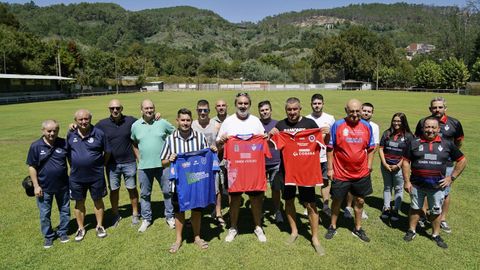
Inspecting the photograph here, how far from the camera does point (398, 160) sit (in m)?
5.98

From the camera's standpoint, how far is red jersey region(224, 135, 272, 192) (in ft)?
17.2

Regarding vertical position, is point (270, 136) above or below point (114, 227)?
above

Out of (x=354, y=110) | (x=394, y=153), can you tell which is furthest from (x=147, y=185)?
(x=394, y=153)

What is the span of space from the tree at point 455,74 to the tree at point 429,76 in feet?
4.25

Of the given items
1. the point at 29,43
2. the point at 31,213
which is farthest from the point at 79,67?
the point at 31,213

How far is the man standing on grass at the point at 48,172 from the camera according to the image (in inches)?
204

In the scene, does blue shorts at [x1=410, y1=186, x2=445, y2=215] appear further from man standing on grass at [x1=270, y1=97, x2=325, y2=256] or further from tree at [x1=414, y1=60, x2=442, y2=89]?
tree at [x1=414, y1=60, x2=442, y2=89]

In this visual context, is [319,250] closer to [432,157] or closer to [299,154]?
[299,154]

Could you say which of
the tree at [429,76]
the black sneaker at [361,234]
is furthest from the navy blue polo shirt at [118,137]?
the tree at [429,76]

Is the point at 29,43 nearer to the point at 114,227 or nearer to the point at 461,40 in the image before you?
the point at 114,227

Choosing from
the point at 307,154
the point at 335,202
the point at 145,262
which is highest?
the point at 307,154

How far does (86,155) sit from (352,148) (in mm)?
4105

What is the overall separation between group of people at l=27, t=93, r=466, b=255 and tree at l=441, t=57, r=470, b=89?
65.6m

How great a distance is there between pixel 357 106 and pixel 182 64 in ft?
425
